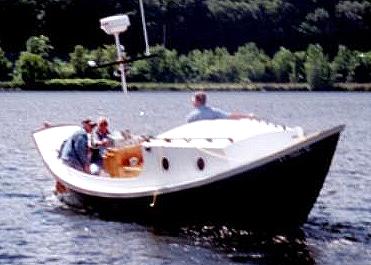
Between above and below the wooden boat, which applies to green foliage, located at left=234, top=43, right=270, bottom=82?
below

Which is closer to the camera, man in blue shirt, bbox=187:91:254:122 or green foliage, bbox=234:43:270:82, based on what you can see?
man in blue shirt, bbox=187:91:254:122

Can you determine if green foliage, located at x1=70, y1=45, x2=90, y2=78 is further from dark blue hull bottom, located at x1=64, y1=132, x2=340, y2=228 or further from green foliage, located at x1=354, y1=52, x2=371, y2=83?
dark blue hull bottom, located at x1=64, y1=132, x2=340, y2=228

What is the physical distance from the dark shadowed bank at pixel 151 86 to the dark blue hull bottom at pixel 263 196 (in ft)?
368

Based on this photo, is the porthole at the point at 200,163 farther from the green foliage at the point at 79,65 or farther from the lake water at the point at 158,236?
the green foliage at the point at 79,65

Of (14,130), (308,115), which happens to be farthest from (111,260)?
(308,115)

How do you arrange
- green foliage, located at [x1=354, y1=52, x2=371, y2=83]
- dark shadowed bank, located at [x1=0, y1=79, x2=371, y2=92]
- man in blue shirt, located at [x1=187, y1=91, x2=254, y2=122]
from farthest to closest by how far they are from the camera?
green foliage, located at [x1=354, y1=52, x2=371, y2=83], dark shadowed bank, located at [x1=0, y1=79, x2=371, y2=92], man in blue shirt, located at [x1=187, y1=91, x2=254, y2=122]

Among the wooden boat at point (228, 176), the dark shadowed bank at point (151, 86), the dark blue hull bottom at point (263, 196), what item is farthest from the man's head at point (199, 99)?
the dark shadowed bank at point (151, 86)

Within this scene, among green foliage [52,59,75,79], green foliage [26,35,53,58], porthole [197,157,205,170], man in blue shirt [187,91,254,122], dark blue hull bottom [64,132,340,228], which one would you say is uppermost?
man in blue shirt [187,91,254,122]

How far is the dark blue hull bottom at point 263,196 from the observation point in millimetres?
23156

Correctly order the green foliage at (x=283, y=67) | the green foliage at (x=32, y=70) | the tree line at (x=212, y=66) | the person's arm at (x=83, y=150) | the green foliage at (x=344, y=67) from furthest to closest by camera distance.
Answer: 1. the green foliage at (x=344, y=67)
2. the green foliage at (x=283, y=67)
3. the tree line at (x=212, y=66)
4. the green foliage at (x=32, y=70)
5. the person's arm at (x=83, y=150)

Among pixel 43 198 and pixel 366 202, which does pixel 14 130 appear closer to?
pixel 43 198

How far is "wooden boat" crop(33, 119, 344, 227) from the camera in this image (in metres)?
23.2

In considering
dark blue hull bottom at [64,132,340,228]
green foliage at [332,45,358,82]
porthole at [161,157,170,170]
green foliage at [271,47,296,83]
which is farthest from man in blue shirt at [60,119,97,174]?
green foliage at [332,45,358,82]

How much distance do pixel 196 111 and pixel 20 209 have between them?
6.11 m
